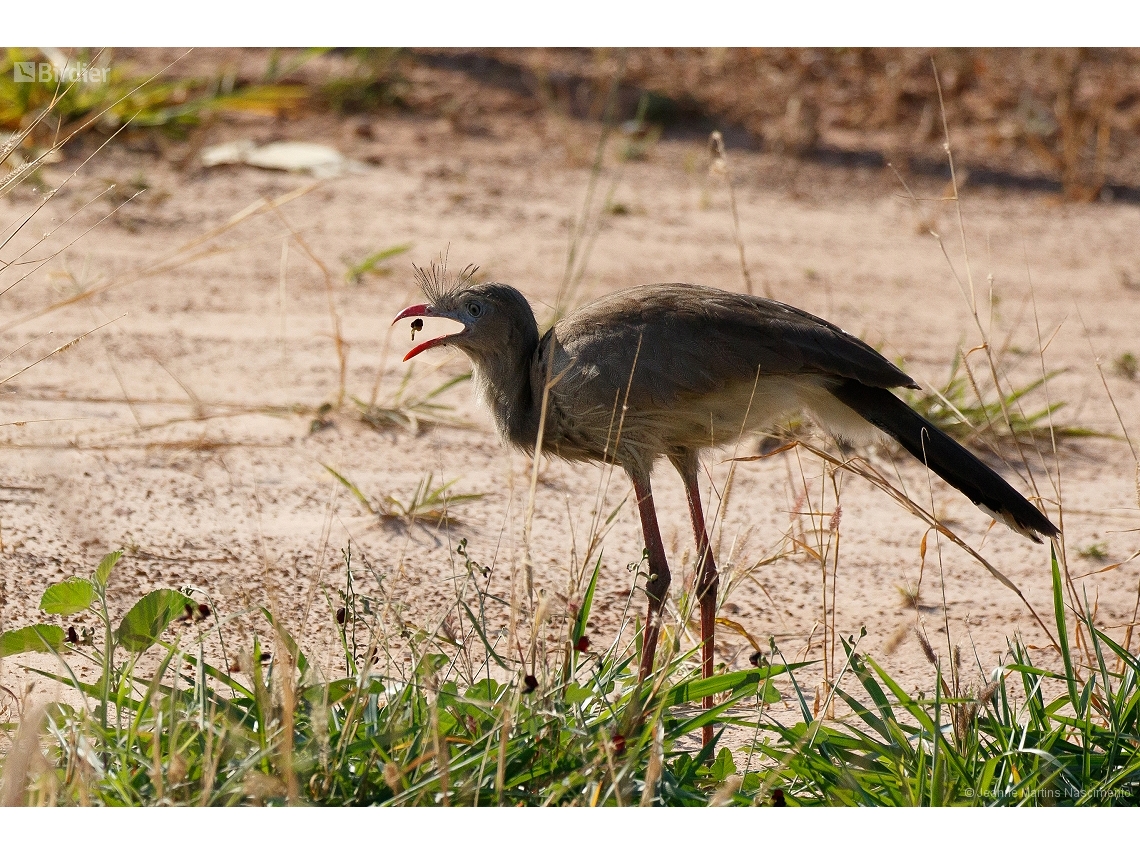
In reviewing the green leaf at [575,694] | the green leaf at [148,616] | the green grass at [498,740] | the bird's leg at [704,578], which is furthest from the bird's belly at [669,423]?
the green leaf at [148,616]

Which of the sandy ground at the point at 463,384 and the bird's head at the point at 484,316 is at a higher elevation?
the bird's head at the point at 484,316

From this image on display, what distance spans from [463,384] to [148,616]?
2.59 m

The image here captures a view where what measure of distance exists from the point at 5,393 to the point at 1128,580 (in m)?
3.76

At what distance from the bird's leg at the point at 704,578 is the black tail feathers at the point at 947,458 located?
1.50ft

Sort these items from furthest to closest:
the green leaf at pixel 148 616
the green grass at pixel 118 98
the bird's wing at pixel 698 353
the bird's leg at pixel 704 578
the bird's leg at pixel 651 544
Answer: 1. the green grass at pixel 118 98
2. the bird's leg at pixel 651 544
3. the bird's wing at pixel 698 353
4. the bird's leg at pixel 704 578
5. the green leaf at pixel 148 616

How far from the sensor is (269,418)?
14.8ft

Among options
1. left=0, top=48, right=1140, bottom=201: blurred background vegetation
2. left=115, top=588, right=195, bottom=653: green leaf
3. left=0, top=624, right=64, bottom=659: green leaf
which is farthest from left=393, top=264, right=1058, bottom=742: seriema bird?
left=0, top=48, right=1140, bottom=201: blurred background vegetation

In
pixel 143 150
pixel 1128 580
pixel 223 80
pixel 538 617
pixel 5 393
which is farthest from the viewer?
pixel 223 80

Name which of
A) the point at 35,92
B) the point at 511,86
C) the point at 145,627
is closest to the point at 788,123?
the point at 511,86

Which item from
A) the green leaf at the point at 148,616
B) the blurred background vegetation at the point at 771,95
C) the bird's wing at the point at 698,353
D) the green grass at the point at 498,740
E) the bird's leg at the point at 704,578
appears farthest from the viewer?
the blurred background vegetation at the point at 771,95

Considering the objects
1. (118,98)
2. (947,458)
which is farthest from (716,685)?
(118,98)

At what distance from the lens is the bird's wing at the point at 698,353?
3.06 metres

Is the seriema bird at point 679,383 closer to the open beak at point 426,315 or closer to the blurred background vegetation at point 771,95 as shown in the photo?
the open beak at point 426,315

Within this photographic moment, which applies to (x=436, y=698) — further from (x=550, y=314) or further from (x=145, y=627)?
(x=550, y=314)
